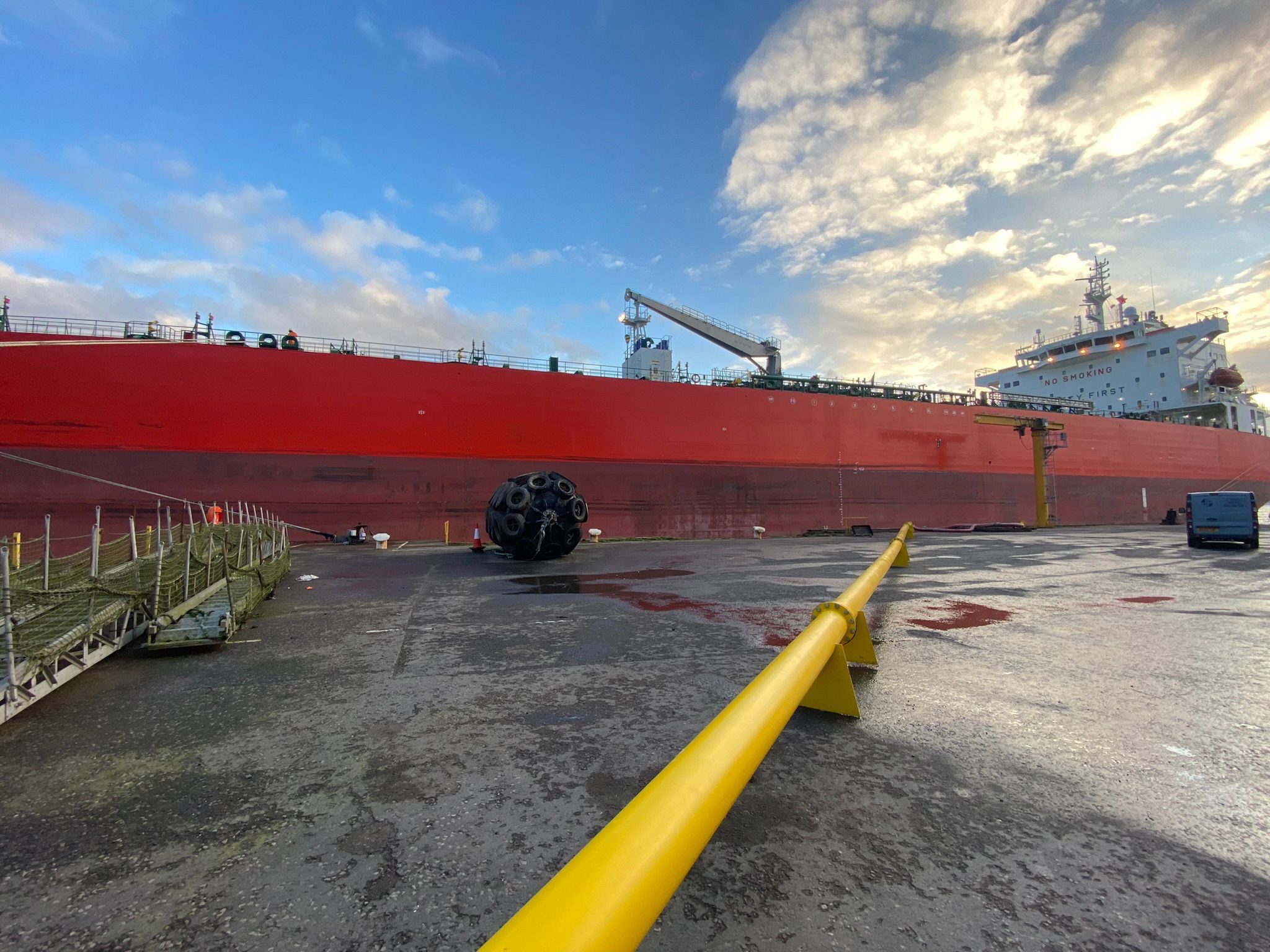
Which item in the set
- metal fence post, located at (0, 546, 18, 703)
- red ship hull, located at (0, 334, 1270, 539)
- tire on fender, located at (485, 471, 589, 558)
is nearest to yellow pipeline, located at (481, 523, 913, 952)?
metal fence post, located at (0, 546, 18, 703)

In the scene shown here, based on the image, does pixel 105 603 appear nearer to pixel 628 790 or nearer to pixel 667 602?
pixel 628 790

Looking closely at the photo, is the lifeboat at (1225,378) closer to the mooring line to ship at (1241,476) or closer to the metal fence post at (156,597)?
the mooring line to ship at (1241,476)

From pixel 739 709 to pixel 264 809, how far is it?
2.10 metres

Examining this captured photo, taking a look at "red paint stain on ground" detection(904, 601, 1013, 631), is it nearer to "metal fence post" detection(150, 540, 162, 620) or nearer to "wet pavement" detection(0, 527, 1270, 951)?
"wet pavement" detection(0, 527, 1270, 951)

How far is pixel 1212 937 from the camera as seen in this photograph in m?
1.59

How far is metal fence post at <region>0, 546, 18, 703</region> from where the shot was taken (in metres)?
3.24

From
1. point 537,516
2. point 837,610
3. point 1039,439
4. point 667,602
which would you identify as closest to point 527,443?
point 537,516

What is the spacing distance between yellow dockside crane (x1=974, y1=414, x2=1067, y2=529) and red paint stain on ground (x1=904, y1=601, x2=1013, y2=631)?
21414mm

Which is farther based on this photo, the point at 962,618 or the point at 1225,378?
the point at 1225,378

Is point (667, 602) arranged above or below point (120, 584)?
below

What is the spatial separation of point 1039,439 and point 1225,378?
Result: 17859mm

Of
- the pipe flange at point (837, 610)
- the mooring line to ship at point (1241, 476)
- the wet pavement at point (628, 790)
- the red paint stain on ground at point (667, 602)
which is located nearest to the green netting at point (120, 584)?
the wet pavement at point (628, 790)

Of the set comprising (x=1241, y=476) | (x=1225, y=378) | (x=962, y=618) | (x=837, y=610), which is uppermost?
(x=1225, y=378)

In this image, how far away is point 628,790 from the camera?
240cm
